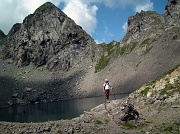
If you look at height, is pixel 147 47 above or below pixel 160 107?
above

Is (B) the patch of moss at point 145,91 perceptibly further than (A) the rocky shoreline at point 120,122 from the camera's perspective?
Yes

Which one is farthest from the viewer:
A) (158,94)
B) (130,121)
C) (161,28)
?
(161,28)

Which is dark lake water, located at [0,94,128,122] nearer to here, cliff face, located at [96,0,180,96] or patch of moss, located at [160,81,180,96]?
cliff face, located at [96,0,180,96]

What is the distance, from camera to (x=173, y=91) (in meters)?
35.0

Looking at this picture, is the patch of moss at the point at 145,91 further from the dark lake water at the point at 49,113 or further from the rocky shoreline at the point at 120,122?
the dark lake water at the point at 49,113

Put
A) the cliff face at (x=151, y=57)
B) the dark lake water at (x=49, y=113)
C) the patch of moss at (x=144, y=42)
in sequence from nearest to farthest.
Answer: the dark lake water at (x=49, y=113) → the cliff face at (x=151, y=57) → the patch of moss at (x=144, y=42)

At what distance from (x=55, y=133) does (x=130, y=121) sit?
29.2ft

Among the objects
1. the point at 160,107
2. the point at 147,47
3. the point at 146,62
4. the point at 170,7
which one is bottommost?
the point at 160,107

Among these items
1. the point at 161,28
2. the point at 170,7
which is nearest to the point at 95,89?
the point at 161,28

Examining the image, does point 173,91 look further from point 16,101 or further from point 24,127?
point 16,101

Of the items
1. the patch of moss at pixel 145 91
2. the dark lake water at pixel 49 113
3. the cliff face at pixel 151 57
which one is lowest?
the dark lake water at pixel 49 113

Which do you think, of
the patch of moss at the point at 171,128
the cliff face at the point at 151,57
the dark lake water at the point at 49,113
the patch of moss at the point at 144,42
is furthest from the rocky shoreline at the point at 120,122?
the patch of moss at the point at 144,42

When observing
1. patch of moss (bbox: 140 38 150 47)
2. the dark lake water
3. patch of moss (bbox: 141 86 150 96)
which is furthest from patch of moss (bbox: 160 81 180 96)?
patch of moss (bbox: 140 38 150 47)

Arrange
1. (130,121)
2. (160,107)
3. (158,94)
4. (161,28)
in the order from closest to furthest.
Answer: (130,121) → (160,107) → (158,94) → (161,28)
